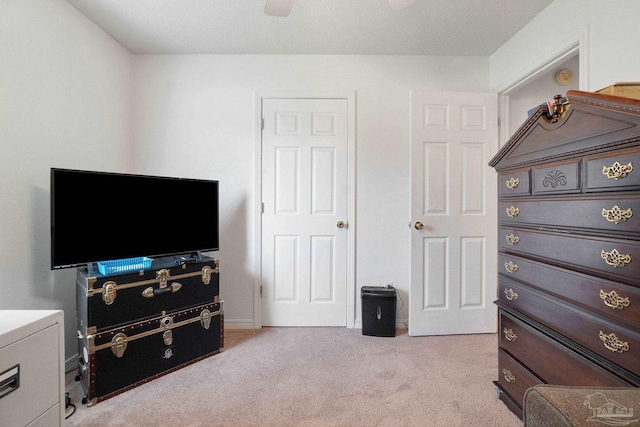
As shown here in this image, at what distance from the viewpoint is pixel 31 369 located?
1.15 meters

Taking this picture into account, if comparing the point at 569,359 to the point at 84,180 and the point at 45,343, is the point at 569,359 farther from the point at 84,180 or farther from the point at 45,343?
the point at 84,180

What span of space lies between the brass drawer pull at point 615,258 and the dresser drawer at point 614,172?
229 mm

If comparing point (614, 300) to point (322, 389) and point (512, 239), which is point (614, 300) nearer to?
point (512, 239)

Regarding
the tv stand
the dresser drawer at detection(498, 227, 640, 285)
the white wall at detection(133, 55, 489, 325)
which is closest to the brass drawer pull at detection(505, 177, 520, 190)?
the dresser drawer at detection(498, 227, 640, 285)

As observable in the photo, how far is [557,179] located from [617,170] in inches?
9.4

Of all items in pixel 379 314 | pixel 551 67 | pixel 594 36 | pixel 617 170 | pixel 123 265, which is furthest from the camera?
pixel 379 314

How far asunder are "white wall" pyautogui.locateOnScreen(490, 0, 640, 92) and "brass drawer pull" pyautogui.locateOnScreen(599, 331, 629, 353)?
1332 millimetres

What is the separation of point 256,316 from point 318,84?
2282 mm

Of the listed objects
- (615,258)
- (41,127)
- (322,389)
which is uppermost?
(41,127)

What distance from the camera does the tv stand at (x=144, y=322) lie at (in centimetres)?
166

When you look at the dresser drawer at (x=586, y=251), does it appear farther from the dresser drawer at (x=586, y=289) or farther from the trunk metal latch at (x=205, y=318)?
the trunk metal latch at (x=205, y=318)

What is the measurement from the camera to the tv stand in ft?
5.46

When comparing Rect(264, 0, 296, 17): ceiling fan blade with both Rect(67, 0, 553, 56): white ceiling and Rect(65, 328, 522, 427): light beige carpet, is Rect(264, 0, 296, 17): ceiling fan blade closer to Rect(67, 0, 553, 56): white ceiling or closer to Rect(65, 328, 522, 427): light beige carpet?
Rect(67, 0, 553, 56): white ceiling

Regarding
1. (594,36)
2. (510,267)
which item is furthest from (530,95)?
(510,267)
